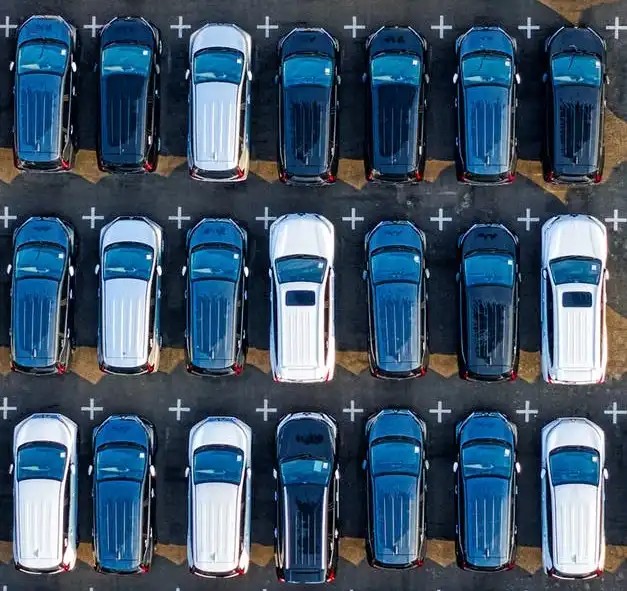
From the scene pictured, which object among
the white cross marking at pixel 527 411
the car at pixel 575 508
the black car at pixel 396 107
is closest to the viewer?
the car at pixel 575 508

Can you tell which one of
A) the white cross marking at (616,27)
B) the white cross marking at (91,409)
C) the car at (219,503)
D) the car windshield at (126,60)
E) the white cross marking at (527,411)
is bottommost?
the car at (219,503)

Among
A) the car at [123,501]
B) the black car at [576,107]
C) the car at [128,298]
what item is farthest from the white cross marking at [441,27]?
the car at [123,501]

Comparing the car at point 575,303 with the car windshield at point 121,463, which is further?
the car windshield at point 121,463

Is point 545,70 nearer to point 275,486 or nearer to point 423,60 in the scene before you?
point 423,60

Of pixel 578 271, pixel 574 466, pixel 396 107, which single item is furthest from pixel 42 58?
pixel 574 466

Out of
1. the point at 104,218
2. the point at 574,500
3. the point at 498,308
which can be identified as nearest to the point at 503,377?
the point at 498,308

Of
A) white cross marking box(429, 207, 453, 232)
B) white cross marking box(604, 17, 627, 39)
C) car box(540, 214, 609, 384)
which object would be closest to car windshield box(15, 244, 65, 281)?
white cross marking box(429, 207, 453, 232)

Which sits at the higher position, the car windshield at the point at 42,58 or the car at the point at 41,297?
the car windshield at the point at 42,58

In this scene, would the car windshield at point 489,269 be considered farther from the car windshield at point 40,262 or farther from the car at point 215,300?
the car windshield at point 40,262

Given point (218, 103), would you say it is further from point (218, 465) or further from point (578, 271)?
point (578, 271)
